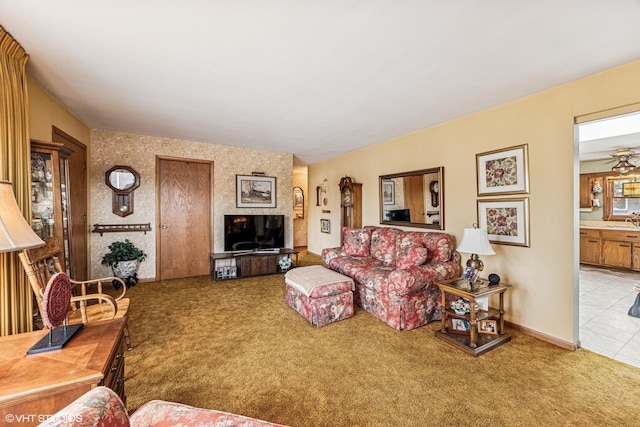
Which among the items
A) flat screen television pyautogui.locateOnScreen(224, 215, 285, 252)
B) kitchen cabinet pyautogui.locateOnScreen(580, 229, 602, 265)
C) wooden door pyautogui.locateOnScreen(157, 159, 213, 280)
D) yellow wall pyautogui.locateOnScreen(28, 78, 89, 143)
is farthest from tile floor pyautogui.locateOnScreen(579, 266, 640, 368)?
yellow wall pyautogui.locateOnScreen(28, 78, 89, 143)

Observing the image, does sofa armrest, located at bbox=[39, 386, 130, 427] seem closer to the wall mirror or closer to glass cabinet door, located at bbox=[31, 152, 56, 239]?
glass cabinet door, located at bbox=[31, 152, 56, 239]

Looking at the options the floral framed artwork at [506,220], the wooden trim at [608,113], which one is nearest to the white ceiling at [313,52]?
the wooden trim at [608,113]

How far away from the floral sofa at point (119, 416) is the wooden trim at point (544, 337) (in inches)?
116

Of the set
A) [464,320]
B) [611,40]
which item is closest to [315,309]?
[464,320]

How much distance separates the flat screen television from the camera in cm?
486

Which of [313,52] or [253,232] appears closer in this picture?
[313,52]

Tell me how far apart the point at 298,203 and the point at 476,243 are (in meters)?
6.21

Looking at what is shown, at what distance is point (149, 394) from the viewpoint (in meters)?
1.85

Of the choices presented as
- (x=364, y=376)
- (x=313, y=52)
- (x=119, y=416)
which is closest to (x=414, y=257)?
(x=364, y=376)

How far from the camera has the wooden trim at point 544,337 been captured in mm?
2441

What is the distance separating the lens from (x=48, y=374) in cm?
107

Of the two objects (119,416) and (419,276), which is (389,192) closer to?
(419,276)

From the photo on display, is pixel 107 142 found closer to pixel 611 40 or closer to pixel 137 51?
pixel 137 51

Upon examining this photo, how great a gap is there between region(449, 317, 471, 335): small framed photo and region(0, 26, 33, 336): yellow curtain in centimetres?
345
